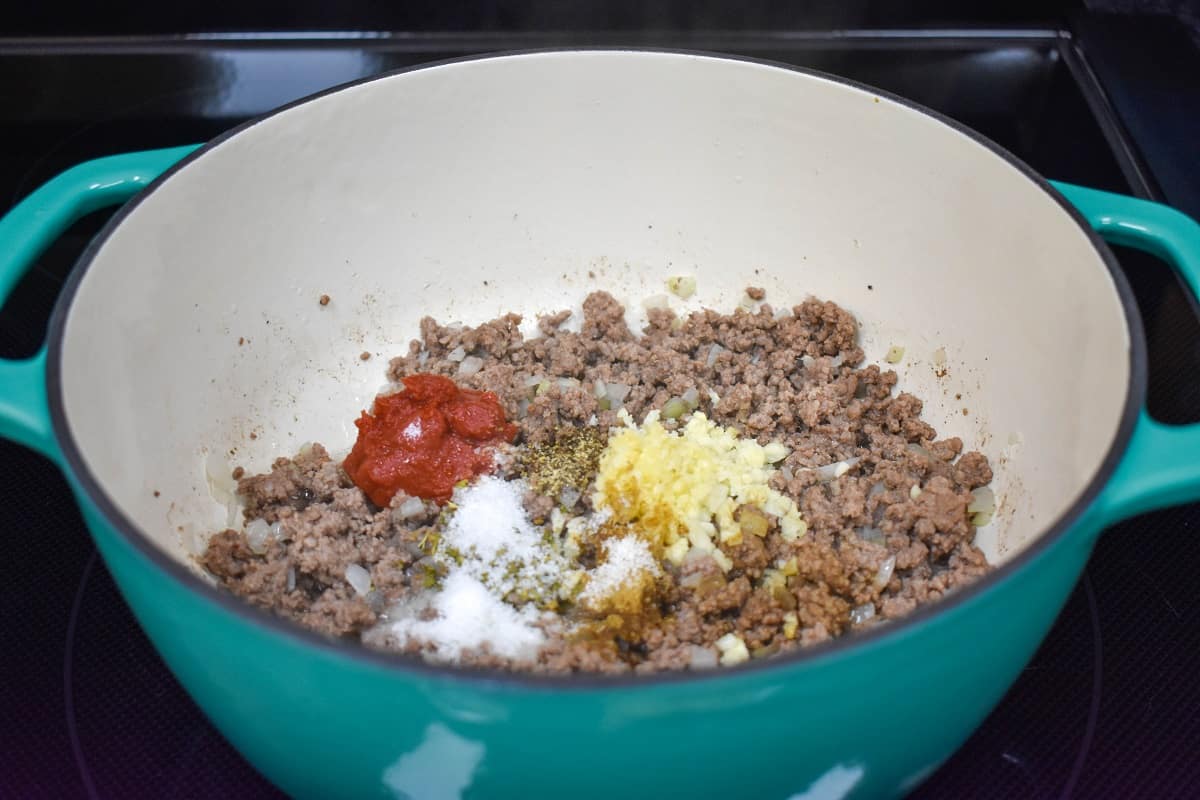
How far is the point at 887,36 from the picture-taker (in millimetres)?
1771

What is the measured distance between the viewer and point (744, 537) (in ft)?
3.88

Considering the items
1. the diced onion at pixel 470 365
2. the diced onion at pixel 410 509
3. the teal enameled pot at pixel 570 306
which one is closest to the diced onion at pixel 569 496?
the diced onion at pixel 410 509

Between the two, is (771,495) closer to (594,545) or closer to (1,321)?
(594,545)

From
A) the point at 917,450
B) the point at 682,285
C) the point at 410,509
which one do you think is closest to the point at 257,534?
the point at 410,509

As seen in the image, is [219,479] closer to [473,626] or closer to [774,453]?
[473,626]

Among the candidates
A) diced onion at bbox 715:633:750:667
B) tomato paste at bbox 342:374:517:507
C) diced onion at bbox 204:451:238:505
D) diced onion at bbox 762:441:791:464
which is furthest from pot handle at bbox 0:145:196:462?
diced onion at bbox 762:441:791:464

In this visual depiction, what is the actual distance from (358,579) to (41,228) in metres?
0.49

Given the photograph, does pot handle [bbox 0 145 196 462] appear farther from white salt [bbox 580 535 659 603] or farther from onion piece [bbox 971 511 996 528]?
onion piece [bbox 971 511 996 528]

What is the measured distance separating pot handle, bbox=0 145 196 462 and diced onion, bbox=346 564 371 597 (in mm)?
354

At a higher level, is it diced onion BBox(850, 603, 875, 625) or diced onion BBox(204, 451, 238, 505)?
diced onion BBox(850, 603, 875, 625)

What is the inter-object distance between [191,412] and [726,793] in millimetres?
807

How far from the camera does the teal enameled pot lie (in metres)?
0.73

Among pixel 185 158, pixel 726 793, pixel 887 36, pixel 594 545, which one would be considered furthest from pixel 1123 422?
pixel 887 36

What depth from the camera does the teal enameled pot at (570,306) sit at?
2.41 ft
